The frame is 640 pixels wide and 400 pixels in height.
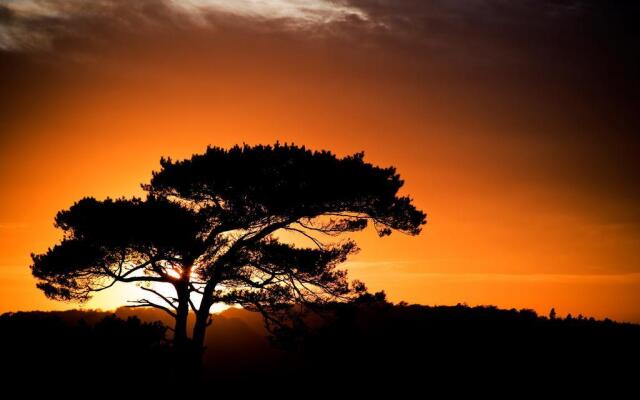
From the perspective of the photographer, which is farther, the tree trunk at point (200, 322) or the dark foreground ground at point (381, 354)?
the tree trunk at point (200, 322)

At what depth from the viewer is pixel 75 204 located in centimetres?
2009

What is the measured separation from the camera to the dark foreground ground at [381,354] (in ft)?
57.3

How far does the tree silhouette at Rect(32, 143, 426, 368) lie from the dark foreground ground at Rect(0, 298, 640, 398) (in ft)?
5.33

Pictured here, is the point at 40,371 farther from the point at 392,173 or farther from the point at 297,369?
the point at 297,369

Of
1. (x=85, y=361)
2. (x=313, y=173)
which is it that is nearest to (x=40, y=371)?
(x=85, y=361)

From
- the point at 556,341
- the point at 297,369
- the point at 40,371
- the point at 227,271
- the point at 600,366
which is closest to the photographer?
the point at 40,371

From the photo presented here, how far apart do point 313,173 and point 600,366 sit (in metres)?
13.5

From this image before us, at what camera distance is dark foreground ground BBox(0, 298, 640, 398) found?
17.5 m

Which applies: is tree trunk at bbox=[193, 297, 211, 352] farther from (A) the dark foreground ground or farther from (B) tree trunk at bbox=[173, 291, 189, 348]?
(A) the dark foreground ground

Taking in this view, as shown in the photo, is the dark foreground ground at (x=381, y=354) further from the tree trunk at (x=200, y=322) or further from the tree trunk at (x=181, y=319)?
the tree trunk at (x=200, y=322)

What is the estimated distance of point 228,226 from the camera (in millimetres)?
20031

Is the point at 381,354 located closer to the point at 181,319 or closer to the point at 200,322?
A: the point at 200,322

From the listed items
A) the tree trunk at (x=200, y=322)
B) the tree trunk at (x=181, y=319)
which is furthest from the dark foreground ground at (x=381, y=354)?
the tree trunk at (x=200, y=322)

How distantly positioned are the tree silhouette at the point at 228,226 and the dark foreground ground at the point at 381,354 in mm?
1624
